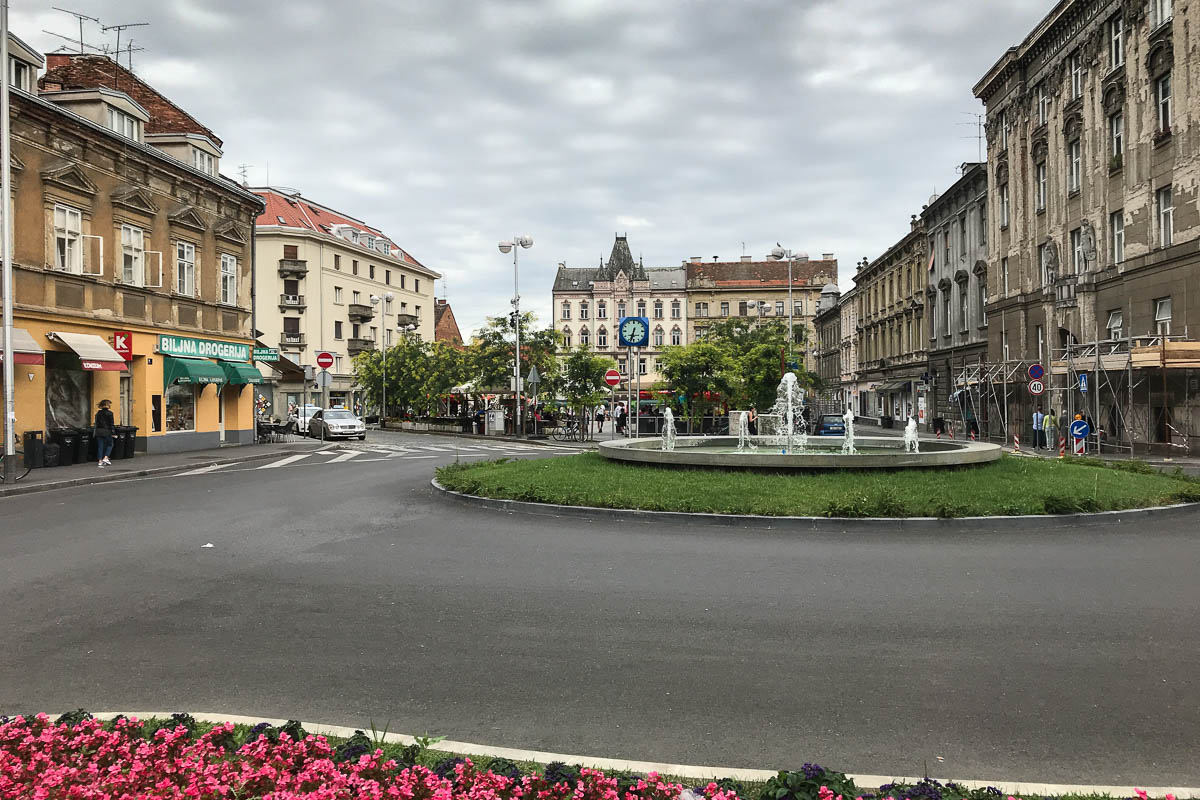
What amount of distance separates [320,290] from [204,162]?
38142 millimetres

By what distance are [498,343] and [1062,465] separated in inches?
1154

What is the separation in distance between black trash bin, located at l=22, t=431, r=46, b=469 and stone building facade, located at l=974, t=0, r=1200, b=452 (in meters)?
30.5

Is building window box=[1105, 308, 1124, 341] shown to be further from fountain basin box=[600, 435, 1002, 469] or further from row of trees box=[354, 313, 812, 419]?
row of trees box=[354, 313, 812, 419]

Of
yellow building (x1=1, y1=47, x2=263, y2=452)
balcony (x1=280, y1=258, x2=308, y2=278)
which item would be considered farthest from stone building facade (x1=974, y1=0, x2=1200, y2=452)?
balcony (x1=280, y1=258, x2=308, y2=278)

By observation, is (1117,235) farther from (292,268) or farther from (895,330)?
(292,268)

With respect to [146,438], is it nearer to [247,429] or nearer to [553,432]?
[247,429]

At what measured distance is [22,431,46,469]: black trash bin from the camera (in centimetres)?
1984

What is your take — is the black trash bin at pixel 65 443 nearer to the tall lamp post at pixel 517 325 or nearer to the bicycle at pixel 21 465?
the bicycle at pixel 21 465

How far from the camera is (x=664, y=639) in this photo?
19.3ft

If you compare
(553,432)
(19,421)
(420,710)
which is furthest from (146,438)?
(420,710)

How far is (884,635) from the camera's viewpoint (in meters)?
5.95

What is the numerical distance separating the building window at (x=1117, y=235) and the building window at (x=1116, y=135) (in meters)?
2.10

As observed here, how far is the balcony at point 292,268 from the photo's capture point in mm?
64562

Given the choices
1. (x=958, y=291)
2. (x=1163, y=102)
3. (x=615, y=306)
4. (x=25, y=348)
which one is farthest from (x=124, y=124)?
(x=615, y=306)
